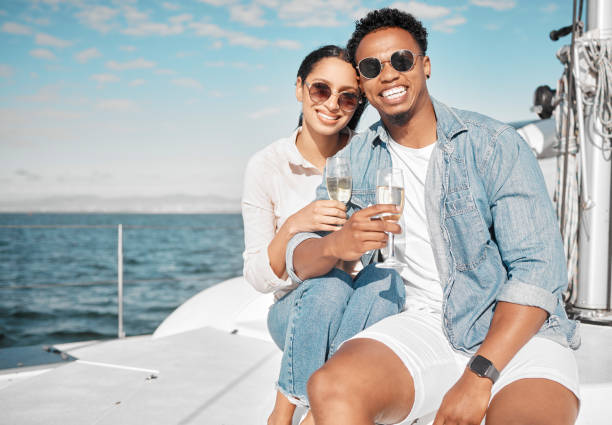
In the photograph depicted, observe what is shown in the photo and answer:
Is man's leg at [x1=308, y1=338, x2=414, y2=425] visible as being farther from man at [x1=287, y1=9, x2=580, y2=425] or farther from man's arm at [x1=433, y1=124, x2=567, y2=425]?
man's arm at [x1=433, y1=124, x2=567, y2=425]

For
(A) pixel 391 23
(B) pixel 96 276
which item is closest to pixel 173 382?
(A) pixel 391 23

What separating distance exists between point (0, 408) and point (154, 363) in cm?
72

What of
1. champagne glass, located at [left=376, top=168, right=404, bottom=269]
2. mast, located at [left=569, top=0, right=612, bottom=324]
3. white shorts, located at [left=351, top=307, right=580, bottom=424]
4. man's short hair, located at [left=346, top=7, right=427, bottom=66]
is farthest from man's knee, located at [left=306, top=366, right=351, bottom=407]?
mast, located at [left=569, top=0, right=612, bottom=324]

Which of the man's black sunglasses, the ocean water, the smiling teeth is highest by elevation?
the man's black sunglasses

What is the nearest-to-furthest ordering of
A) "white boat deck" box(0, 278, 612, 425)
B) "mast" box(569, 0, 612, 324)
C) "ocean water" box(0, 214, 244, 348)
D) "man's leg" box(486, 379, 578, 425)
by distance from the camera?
"man's leg" box(486, 379, 578, 425), "white boat deck" box(0, 278, 612, 425), "mast" box(569, 0, 612, 324), "ocean water" box(0, 214, 244, 348)

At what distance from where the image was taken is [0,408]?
1.99m

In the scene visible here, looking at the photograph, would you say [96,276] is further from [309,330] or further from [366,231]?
[366,231]

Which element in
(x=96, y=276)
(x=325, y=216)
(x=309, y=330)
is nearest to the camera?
(x=309, y=330)

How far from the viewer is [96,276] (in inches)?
952

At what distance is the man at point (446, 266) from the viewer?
49.2 inches

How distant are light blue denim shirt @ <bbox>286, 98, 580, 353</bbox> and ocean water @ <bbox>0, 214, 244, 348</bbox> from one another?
2.20 metres

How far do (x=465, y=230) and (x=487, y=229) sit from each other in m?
0.07

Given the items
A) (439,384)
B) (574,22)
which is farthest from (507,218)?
(574,22)

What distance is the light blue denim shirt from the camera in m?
1.42
